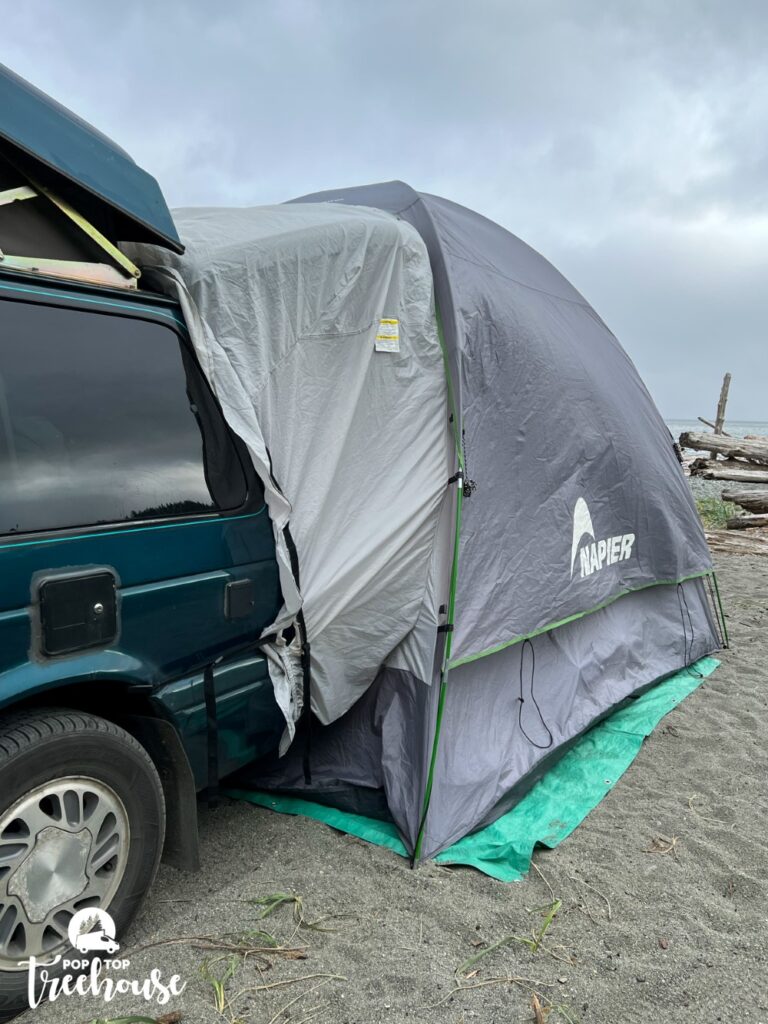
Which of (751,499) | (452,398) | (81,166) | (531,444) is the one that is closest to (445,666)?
(452,398)

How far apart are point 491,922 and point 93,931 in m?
1.30

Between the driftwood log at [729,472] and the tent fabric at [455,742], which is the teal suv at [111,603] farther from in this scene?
the driftwood log at [729,472]

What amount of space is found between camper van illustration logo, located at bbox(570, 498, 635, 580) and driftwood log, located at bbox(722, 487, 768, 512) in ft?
28.2

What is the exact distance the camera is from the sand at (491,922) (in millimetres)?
2375

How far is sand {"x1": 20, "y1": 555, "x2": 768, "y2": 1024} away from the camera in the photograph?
238cm

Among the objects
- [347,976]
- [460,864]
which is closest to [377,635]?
[460,864]

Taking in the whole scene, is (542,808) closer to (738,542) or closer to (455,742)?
(455,742)

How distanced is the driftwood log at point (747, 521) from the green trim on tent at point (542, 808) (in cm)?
790

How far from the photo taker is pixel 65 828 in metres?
2.23

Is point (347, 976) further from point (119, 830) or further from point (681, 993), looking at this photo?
point (681, 993)

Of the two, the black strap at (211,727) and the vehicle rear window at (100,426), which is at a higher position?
the vehicle rear window at (100,426)

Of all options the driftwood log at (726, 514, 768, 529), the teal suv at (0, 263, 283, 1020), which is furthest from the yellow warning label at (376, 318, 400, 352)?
the driftwood log at (726, 514, 768, 529)

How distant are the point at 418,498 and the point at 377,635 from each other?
59 cm

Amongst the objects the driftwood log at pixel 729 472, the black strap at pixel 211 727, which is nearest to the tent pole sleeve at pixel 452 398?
the black strap at pixel 211 727
